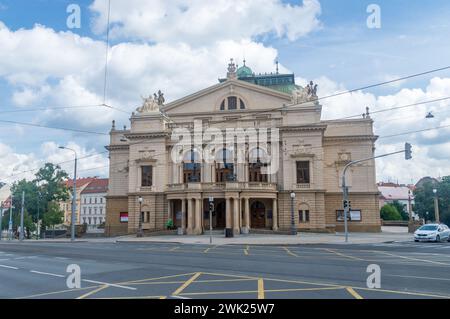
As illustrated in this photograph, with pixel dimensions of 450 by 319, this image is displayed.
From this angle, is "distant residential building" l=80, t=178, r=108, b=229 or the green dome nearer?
the green dome

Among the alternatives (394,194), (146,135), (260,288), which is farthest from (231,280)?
(394,194)

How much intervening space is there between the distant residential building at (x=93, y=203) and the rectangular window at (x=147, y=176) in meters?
58.5

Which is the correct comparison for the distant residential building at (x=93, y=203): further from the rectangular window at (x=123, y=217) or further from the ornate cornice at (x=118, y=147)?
the rectangular window at (x=123, y=217)

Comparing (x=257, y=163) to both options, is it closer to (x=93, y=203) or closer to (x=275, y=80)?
(x=275, y=80)

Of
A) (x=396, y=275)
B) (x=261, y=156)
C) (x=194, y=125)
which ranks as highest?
(x=194, y=125)

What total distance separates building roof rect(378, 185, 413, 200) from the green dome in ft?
232

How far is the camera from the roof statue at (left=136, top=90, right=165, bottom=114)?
5575cm

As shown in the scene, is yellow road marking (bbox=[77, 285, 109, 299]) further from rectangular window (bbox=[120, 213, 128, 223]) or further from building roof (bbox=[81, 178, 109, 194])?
building roof (bbox=[81, 178, 109, 194])

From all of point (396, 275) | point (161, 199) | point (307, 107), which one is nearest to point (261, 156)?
point (307, 107)

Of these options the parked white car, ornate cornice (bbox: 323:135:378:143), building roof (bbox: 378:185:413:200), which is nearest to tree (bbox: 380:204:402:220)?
building roof (bbox: 378:185:413:200)

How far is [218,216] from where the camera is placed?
172 feet
